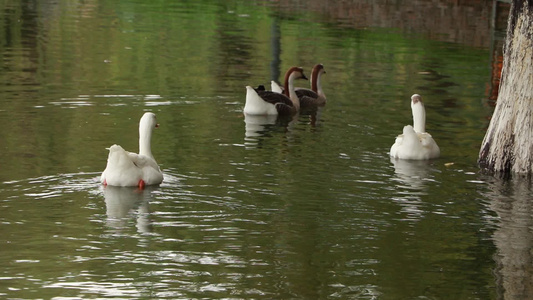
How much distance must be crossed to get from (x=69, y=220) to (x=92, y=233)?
0.56m

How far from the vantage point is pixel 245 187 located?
42.8 ft

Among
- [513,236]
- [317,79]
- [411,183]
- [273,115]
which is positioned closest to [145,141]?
[411,183]

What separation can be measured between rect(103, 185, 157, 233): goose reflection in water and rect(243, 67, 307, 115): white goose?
226 inches

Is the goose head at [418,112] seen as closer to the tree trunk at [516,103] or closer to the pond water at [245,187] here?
the pond water at [245,187]

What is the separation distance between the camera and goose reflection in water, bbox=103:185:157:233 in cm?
1123

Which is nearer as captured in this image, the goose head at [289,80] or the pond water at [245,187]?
the pond water at [245,187]

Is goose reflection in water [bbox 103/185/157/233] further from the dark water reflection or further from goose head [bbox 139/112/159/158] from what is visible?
the dark water reflection

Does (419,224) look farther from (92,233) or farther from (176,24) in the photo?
(176,24)

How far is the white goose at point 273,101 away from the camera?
60.2 feet

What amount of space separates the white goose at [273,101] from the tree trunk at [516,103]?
16.5 ft

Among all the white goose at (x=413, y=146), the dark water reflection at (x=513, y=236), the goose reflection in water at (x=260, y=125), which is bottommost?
the dark water reflection at (x=513, y=236)

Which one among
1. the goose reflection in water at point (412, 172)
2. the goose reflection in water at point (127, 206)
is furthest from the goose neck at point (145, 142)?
the goose reflection in water at point (412, 172)

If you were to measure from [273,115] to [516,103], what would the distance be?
5.83 metres

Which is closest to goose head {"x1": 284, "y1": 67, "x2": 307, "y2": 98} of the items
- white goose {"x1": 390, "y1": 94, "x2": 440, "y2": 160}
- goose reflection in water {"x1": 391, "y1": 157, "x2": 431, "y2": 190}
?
white goose {"x1": 390, "y1": 94, "x2": 440, "y2": 160}
